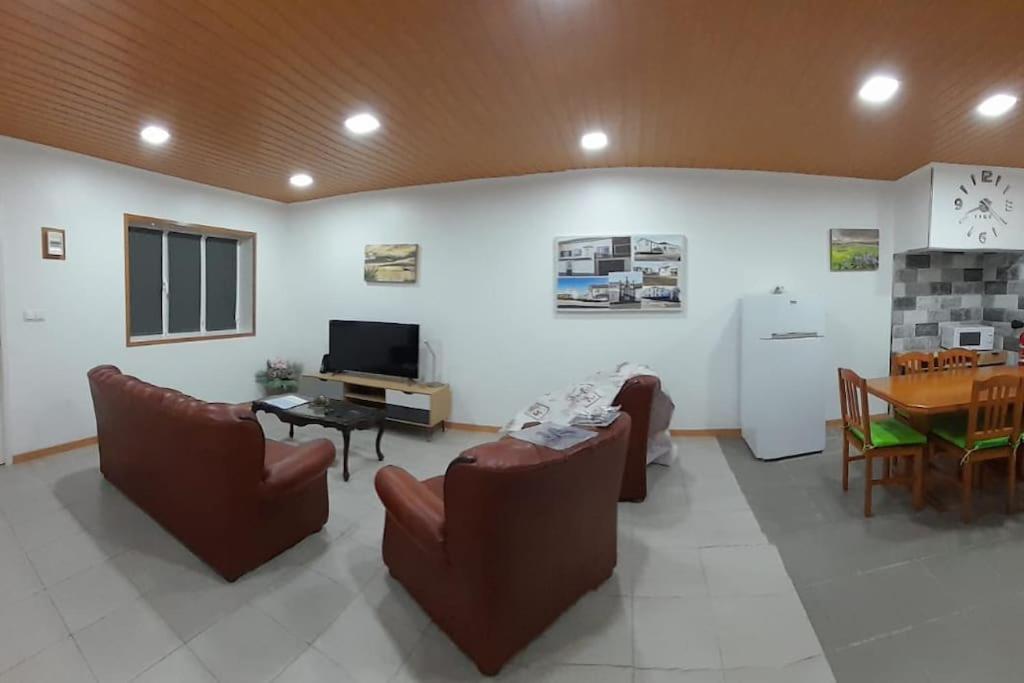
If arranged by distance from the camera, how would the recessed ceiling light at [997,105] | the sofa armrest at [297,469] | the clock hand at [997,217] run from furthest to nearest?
the clock hand at [997,217]
the recessed ceiling light at [997,105]
the sofa armrest at [297,469]

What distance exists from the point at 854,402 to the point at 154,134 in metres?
5.17

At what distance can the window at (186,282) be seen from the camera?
14.1ft

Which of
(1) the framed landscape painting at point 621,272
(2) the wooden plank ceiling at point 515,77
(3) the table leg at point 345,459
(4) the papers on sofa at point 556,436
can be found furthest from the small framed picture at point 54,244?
(4) the papers on sofa at point 556,436

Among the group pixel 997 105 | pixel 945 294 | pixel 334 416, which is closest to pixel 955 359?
pixel 945 294

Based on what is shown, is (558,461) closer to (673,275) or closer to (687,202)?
(673,275)

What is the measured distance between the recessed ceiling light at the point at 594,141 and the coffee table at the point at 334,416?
2.67m

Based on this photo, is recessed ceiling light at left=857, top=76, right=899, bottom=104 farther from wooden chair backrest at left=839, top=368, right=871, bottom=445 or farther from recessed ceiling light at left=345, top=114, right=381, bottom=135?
recessed ceiling light at left=345, top=114, right=381, bottom=135

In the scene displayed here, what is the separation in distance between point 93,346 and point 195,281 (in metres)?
1.23

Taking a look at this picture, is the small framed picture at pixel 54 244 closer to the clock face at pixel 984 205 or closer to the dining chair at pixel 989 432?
the dining chair at pixel 989 432

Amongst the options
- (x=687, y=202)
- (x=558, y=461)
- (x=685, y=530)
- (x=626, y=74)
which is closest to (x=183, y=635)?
(x=558, y=461)

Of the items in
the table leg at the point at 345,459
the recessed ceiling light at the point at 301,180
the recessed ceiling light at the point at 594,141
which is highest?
the recessed ceiling light at the point at 301,180

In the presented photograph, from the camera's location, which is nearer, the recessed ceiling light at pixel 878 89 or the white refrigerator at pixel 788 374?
the recessed ceiling light at pixel 878 89

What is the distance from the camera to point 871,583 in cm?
207

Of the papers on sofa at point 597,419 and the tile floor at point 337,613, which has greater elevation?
the papers on sofa at point 597,419
